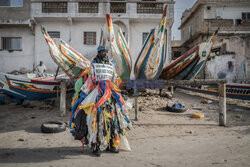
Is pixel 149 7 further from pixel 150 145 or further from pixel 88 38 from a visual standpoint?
pixel 150 145

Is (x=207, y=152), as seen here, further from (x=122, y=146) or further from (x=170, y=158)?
(x=122, y=146)

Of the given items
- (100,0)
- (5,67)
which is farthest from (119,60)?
(5,67)

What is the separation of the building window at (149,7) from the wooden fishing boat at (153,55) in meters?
7.95

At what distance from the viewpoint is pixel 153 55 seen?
5980 mm

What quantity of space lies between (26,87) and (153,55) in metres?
5.54

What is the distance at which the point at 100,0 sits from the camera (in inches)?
515

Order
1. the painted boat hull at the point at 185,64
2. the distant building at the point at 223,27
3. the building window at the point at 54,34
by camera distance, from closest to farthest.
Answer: the painted boat hull at the point at 185,64, the building window at the point at 54,34, the distant building at the point at 223,27

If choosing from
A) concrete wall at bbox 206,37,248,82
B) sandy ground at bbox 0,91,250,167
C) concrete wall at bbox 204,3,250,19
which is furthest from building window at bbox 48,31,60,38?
concrete wall at bbox 204,3,250,19

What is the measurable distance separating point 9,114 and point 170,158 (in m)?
6.21

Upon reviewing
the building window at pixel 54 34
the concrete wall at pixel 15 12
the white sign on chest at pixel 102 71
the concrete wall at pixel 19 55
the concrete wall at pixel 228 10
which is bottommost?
the white sign on chest at pixel 102 71

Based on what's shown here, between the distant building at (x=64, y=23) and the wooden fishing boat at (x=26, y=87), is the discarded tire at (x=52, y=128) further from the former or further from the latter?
the distant building at (x=64, y=23)

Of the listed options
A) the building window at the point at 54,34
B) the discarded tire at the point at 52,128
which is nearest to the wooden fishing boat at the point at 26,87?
the discarded tire at the point at 52,128

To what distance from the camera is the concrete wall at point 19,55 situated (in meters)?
13.4

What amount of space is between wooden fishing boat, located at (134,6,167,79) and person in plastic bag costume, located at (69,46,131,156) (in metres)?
3.13
